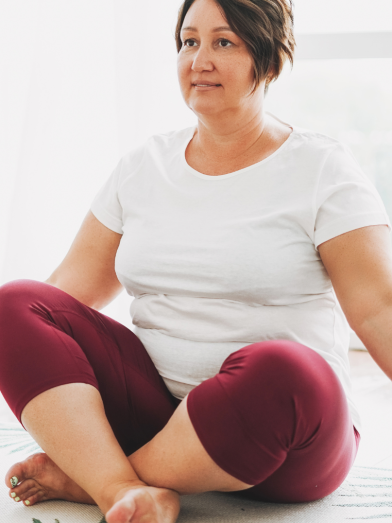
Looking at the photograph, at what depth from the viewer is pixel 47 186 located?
84.0 inches

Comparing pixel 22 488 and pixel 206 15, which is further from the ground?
pixel 206 15

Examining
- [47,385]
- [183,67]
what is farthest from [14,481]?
[183,67]

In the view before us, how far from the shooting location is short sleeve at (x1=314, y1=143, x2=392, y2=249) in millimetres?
1118

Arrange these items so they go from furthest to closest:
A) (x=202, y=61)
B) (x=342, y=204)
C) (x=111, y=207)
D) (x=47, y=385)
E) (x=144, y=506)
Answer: (x=111, y=207) → (x=202, y=61) → (x=342, y=204) → (x=47, y=385) → (x=144, y=506)

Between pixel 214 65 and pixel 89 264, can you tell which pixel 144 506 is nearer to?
pixel 89 264

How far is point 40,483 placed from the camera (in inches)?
44.1

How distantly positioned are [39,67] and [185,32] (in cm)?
99

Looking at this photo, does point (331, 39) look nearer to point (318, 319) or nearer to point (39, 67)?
point (39, 67)

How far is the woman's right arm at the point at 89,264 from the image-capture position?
144 centimetres

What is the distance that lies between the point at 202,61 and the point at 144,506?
2.72 ft

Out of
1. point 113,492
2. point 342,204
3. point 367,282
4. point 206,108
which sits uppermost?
point 206,108

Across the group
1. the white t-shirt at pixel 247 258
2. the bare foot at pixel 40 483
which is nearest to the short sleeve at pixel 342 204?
the white t-shirt at pixel 247 258

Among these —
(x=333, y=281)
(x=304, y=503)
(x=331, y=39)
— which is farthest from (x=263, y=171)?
(x=331, y=39)

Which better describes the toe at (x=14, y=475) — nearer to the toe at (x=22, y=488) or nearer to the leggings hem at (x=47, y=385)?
the toe at (x=22, y=488)
